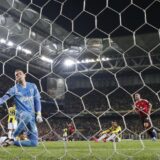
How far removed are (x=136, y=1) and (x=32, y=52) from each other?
1527 cm

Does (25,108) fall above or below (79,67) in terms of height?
below

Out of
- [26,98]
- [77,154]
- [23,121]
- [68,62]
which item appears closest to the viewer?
[77,154]

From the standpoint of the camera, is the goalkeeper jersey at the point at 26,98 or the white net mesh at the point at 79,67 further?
the white net mesh at the point at 79,67

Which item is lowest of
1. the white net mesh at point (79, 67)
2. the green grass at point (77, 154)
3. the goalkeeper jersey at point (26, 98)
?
the green grass at point (77, 154)

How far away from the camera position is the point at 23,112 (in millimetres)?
4523

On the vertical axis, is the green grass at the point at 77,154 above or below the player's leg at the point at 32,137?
below

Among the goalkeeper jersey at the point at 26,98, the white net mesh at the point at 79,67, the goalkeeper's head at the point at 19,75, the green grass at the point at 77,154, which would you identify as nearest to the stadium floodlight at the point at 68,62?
the white net mesh at the point at 79,67

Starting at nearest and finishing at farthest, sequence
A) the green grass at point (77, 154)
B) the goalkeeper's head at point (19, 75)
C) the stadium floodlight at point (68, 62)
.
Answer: the green grass at point (77, 154), the goalkeeper's head at point (19, 75), the stadium floodlight at point (68, 62)

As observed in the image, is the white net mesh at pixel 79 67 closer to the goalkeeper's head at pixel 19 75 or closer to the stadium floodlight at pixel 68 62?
the stadium floodlight at pixel 68 62

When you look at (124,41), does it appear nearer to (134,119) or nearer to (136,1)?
(134,119)

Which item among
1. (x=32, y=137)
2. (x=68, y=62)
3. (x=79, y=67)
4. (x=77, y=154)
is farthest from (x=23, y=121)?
(x=79, y=67)

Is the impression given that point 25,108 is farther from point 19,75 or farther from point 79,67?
point 79,67

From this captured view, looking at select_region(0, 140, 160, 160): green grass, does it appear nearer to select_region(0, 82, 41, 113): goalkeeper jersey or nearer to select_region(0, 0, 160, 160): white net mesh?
select_region(0, 82, 41, 113): goalkeeper jersey

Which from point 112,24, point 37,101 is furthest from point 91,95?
point 37,101
